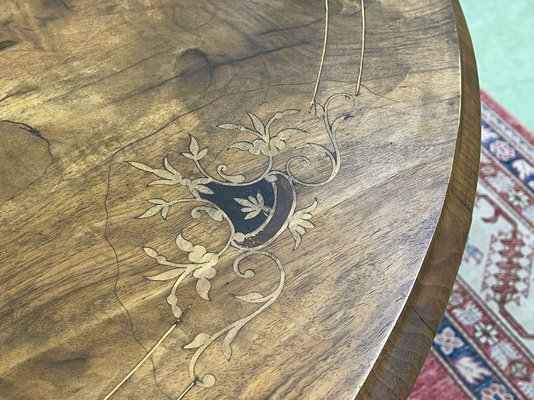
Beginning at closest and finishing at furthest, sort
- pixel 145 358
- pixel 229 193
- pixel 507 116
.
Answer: pixel 145 358, pixel 229 193, pixel 507 116

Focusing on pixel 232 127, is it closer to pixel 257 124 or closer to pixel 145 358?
pixel 257 124

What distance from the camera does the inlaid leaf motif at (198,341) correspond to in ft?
1.94

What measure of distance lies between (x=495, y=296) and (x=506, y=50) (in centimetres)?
63

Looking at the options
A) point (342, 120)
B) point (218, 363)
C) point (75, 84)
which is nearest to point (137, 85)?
point (75, 84)

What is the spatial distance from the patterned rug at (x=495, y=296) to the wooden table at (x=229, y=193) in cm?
55

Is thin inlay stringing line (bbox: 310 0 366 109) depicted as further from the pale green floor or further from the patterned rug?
the pale green floor

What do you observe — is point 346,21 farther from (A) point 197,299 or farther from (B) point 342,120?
(A) point 197,299

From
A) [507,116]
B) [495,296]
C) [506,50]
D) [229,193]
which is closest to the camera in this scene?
[229,193]

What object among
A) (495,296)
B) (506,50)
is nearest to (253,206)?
(495,296)

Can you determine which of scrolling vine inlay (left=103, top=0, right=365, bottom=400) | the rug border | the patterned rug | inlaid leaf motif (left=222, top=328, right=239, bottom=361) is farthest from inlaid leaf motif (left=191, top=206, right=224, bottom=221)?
the rug border

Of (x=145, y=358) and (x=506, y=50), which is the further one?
(x=506, y=50)

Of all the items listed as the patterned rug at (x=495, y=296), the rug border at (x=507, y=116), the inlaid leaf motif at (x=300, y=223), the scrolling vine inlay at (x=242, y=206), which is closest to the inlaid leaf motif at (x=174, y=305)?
the scrolling vine inlay at (x=242, y=206)

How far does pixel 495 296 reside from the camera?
48.6 inches

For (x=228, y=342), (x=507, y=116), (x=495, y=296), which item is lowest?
(x=495, y=296)
